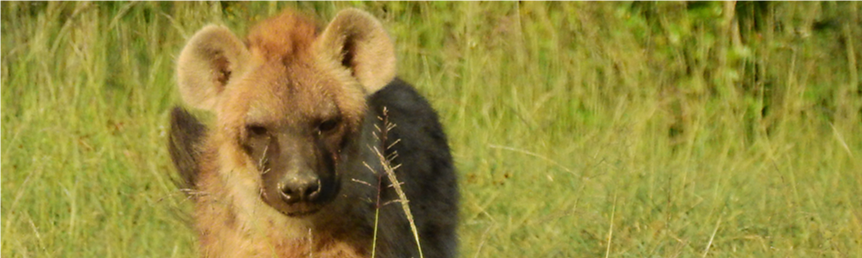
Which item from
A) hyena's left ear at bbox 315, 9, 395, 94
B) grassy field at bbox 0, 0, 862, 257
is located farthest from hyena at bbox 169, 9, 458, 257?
grassy field at bbox 0, 0, 862, 257

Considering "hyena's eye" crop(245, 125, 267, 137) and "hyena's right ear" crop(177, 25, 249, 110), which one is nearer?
"hyena's eye" crop(245, 125, 267, 137)

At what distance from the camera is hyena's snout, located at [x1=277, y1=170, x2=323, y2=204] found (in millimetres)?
2851

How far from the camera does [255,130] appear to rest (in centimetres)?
308

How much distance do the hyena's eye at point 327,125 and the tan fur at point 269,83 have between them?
0.12ft

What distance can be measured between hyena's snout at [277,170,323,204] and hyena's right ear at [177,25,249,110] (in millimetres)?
529

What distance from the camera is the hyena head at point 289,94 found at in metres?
2.96

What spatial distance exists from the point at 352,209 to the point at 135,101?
2481mm

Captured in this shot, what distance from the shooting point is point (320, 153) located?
9.77 ft

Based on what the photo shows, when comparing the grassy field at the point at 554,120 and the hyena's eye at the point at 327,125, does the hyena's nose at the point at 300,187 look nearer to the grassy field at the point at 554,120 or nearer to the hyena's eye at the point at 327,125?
the hyena's eye at the point at 327,125

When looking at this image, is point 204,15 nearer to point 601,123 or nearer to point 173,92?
point 173,92

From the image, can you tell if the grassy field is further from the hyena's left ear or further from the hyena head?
the hyena's left ear

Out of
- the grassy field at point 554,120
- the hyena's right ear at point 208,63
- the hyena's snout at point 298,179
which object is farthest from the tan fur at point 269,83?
the grassy field at point 554,120

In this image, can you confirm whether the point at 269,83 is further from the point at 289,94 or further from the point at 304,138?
the point at 304,138

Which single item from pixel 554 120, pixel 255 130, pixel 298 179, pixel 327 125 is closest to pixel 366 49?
pixel 327 125
